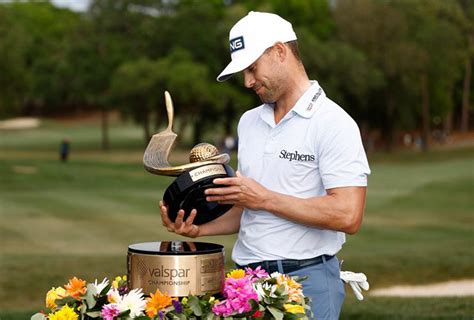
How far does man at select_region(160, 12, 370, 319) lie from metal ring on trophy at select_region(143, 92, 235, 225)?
5 cm

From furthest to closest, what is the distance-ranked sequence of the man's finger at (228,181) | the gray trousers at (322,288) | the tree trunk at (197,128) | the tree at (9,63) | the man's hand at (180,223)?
the tree trunk at (197,128)
the tree at (9,63)
the gray trousers at (322,288)
the man's hand at (180,223)
the man's finger at (228,181)

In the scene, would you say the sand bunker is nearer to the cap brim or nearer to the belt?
the belt

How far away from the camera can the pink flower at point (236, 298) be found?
384cm

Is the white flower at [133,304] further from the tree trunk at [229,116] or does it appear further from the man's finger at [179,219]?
the tree trunk at [229,116]

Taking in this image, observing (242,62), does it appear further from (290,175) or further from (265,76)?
(290,175)

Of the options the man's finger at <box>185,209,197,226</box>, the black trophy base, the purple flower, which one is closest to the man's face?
the black trophy base

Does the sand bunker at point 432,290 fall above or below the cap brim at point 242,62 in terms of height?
below

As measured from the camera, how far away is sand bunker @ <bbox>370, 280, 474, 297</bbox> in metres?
14.7

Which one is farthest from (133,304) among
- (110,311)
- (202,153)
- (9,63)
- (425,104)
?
(425,104)

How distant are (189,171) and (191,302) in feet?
2.05

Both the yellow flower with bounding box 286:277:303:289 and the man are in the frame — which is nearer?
the yellow flower with bounding box 286:277:303:289

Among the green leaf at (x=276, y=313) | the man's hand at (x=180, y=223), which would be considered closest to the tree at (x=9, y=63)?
the man's hand at (x=180, y=223)

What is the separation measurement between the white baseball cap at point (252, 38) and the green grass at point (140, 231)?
628cm

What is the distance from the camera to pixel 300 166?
4.34 m
